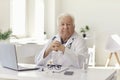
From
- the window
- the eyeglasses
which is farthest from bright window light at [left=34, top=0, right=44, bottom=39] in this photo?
the eyeglasses

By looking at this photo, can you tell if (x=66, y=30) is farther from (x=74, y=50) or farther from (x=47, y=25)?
(x=47, y=25)

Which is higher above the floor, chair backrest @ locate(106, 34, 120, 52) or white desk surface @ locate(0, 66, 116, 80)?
white desk surface @ locate(0, 66, 116, 80)

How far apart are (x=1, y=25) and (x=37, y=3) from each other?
2.28 metres

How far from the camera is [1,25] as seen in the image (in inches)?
164

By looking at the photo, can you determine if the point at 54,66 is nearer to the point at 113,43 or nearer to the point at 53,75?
the point at 53,75

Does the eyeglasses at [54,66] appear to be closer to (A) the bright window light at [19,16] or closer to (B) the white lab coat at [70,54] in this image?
(B) the white lab coat at [70,54]

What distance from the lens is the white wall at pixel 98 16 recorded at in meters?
6.59

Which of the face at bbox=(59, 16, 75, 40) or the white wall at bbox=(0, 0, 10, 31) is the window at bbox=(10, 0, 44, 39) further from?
the face at bbox=(59, 16, 75, 40)

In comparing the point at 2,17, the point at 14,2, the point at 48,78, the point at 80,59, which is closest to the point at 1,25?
the point at 2,17

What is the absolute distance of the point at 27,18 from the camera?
5957mm

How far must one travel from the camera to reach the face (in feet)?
9.36

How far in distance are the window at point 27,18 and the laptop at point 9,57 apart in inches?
116

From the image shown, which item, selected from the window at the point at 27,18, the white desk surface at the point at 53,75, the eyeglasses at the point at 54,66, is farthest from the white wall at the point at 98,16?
the white desk surface at the point at 53,75

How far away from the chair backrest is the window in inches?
63.5
